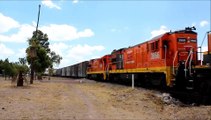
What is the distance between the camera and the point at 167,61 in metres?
22.1

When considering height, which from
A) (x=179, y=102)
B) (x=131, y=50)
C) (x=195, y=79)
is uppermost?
(x=131, y=50)

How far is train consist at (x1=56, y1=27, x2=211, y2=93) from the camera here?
59.3 ft

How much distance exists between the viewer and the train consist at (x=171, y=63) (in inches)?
711

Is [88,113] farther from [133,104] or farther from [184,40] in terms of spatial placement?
[184,40]

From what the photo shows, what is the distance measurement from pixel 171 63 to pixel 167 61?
0.29m

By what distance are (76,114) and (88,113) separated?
1.58 feet

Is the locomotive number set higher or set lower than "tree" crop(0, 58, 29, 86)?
higher

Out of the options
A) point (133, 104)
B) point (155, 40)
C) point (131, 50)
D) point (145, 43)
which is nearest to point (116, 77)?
point (131, 50)

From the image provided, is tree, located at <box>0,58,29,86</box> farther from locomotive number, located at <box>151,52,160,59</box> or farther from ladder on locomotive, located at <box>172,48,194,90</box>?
ladder on locomotive, located at <box>172,48,194,90</box>

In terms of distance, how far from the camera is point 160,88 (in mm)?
24375

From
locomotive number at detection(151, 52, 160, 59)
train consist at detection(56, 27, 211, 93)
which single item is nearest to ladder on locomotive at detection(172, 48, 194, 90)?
train consist at detection(56, 27, 211, 93)

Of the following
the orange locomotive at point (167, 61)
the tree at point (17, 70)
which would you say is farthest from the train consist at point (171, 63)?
the tree at point (17, 70)

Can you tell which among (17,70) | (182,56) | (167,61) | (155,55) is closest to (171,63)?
(167,61)

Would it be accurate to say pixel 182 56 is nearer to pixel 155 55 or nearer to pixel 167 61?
pixel 167 61
